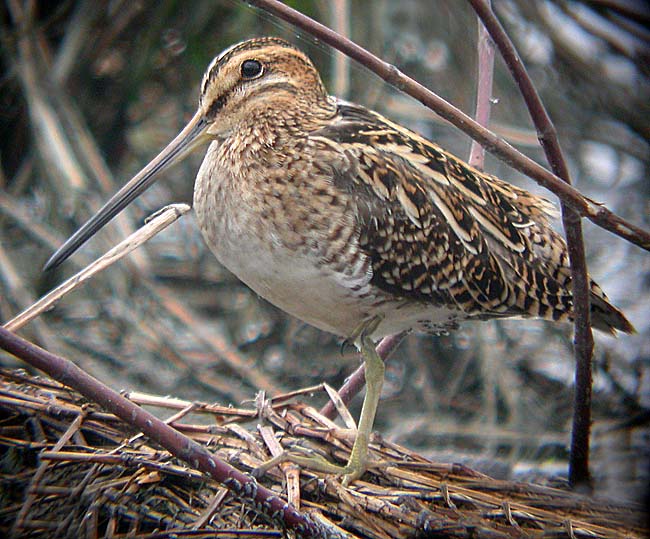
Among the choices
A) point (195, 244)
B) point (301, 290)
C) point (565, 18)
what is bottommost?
point (301, 290)

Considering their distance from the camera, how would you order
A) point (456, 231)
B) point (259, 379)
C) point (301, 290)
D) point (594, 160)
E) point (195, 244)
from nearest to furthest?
point (301, 290) → point (456, 231) → point (259, 379) → point (195, 244) → point (594, 160)

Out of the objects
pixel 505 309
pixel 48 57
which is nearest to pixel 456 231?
pixel 505 309

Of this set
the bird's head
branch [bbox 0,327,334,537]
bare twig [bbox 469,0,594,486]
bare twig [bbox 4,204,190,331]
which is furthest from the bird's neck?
branch [bbox 0,327,334,537]

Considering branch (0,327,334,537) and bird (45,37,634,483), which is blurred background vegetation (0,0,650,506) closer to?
bird (45,37,634,483)

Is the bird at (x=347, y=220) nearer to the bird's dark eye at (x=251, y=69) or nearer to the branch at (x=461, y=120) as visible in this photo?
the bird's dark eye at (x=251, y=69)

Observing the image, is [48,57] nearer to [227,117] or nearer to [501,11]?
[227,117]

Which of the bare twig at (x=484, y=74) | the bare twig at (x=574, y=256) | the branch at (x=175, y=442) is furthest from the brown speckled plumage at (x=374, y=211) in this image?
the branch at (x=175, y=442)
